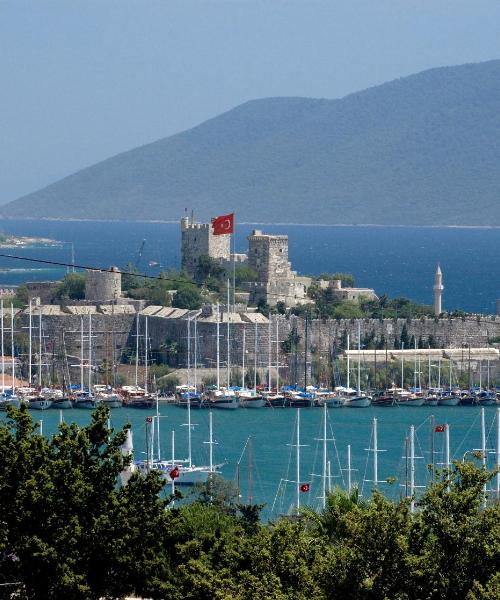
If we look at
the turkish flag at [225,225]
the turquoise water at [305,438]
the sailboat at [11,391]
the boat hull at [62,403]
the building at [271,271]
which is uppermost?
the turkish flag at [225,225]

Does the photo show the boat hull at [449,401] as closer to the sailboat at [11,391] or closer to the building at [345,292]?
the sailboat at [11,391]

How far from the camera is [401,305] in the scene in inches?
2621

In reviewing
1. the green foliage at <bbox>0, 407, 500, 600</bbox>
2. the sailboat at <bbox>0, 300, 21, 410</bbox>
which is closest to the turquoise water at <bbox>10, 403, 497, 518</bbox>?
the sailboat at <bbox>0, 300, 21, 410</bbox>

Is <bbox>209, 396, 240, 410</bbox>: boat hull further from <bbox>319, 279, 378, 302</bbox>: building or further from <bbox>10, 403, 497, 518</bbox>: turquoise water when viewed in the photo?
<bbox>319, 279, 378, 302</bbox>: building

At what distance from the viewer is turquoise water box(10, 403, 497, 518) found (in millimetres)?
39312

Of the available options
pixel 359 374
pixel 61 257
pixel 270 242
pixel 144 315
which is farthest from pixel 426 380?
pixel 61 257

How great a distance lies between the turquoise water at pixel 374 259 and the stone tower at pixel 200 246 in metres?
12.3

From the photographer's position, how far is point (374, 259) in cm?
13988

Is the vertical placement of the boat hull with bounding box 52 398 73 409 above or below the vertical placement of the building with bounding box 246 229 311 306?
below

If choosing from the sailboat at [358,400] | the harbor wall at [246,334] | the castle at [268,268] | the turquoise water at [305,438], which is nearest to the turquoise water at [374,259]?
the castle at [268,268]

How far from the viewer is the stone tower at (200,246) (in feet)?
241

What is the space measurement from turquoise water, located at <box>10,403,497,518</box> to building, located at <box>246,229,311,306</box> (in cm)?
1412

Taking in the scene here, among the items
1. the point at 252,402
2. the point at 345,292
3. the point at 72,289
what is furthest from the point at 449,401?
the point at 72,289

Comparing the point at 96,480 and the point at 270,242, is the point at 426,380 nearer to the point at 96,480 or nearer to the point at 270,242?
the point at 270,242
